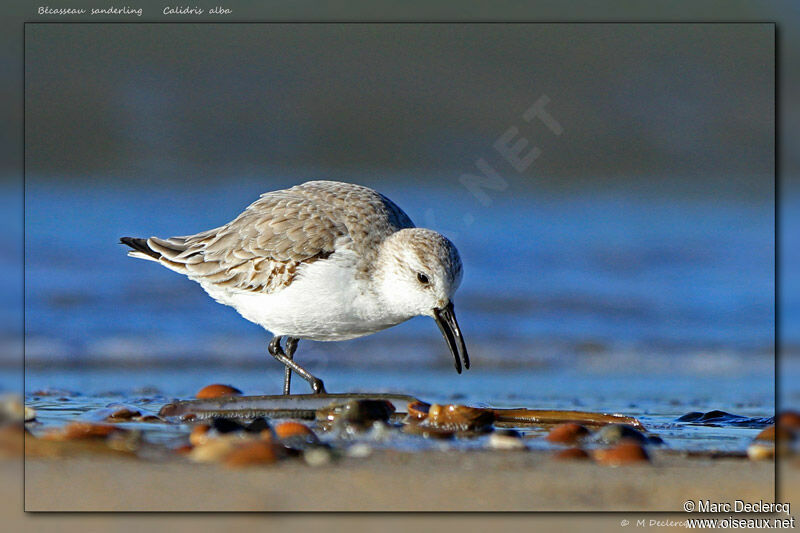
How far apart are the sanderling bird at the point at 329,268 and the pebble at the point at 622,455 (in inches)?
56.7

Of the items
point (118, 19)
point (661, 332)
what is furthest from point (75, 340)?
point (661, 332)

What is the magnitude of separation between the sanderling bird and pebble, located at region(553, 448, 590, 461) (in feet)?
4.33

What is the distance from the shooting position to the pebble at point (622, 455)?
459 centimetres

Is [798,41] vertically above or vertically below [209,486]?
above

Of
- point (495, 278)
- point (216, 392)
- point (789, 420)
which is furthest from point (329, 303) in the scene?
point (495, 278)

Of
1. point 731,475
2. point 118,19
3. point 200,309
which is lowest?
point 731,475

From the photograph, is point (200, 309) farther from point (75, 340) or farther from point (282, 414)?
point (282, 414)

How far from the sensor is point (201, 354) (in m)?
8.47

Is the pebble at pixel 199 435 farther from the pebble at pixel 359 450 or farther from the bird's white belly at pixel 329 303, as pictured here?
the bird's white belly at pixel 329 303

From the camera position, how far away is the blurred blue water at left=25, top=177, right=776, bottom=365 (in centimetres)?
878

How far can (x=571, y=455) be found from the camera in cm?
466

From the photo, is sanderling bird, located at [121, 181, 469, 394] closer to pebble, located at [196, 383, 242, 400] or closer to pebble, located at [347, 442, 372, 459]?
pebble, located at [196, 383, 242, 400]

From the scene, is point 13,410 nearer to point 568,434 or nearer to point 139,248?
point 139,248

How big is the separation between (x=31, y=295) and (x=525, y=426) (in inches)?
230
